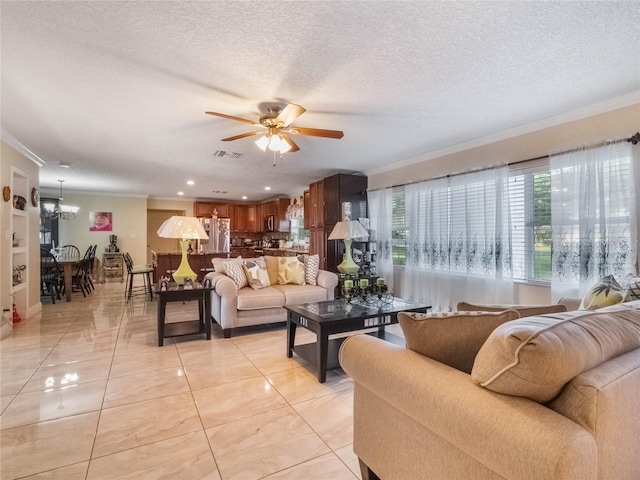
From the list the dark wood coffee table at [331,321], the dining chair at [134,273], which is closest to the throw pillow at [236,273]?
the dark wood coffee table at [331,321]

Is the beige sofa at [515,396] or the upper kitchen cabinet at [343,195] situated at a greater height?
the upper kitchen cabinet at [343,195]

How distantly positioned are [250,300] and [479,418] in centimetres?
305

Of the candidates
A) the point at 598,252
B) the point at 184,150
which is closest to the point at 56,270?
the point at 184,150

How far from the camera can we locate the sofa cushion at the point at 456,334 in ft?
3.96

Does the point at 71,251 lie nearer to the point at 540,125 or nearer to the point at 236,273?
the point at 236,273

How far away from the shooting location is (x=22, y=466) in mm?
1602

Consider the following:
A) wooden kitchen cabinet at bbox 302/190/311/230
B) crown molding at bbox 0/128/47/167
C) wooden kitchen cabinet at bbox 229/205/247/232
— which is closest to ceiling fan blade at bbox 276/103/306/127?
crown molding at bbox 0/128/47/167

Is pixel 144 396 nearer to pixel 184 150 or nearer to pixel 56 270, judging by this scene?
pixel 184 150

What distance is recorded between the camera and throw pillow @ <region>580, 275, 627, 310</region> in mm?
1683

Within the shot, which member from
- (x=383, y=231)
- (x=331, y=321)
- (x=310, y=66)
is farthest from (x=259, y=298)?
(x=310, y=66)

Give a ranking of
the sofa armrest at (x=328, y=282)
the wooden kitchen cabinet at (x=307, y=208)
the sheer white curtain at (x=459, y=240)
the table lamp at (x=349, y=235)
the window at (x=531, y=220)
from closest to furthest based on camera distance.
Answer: the window at (x=531, y=220), the sheer white curtain at (x=459, y=240), the sofa armrest at (x=328, y=282), the table lamp at (x=349, y=235), the wooden kitchen cabinet at (x=307, y=208)

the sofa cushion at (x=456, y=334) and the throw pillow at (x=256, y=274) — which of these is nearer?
the sofa cushion at (x=456, y=334)

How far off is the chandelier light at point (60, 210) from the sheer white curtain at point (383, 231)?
6.46 m

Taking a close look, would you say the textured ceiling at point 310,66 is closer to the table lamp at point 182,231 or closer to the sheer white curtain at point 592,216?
the sheer white curtain at point 592,216
